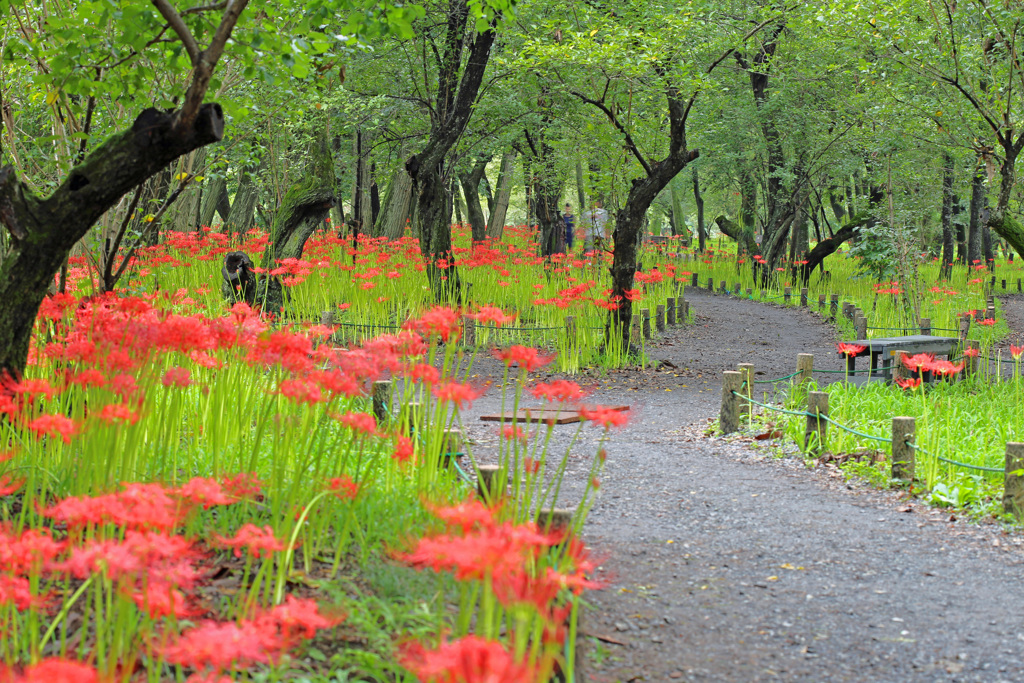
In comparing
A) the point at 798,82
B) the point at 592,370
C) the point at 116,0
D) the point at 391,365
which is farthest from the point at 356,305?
the point at 798,82

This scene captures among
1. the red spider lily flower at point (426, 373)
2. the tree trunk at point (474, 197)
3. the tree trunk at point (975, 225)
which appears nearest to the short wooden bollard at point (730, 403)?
the red spider lily flower at point (426, 373)

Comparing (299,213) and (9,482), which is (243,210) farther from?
(9,482)

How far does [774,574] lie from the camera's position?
400 cm

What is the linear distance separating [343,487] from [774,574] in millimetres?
2210

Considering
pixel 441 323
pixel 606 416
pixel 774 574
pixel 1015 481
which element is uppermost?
pixel 441 323

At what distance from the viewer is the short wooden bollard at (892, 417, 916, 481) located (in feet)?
17.4

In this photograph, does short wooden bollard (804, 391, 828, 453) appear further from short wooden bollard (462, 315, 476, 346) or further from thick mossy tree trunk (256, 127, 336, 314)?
thick mossy tree trunk (256, 127, 336, 314)

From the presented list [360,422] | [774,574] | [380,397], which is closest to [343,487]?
[360,422]

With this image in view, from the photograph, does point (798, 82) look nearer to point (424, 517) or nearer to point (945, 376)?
point (945, 376)

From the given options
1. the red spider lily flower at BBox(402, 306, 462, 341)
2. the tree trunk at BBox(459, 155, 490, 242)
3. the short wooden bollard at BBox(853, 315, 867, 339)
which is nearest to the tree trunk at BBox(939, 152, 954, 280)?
the short wooden bollard at BBox(853, 315, 867, 339)

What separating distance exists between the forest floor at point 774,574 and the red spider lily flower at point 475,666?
1.18 metres

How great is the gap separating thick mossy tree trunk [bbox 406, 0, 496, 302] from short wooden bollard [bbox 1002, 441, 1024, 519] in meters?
7.06

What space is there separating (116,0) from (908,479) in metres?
5.30

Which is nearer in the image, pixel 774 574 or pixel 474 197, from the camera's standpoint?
pixel 774 574
